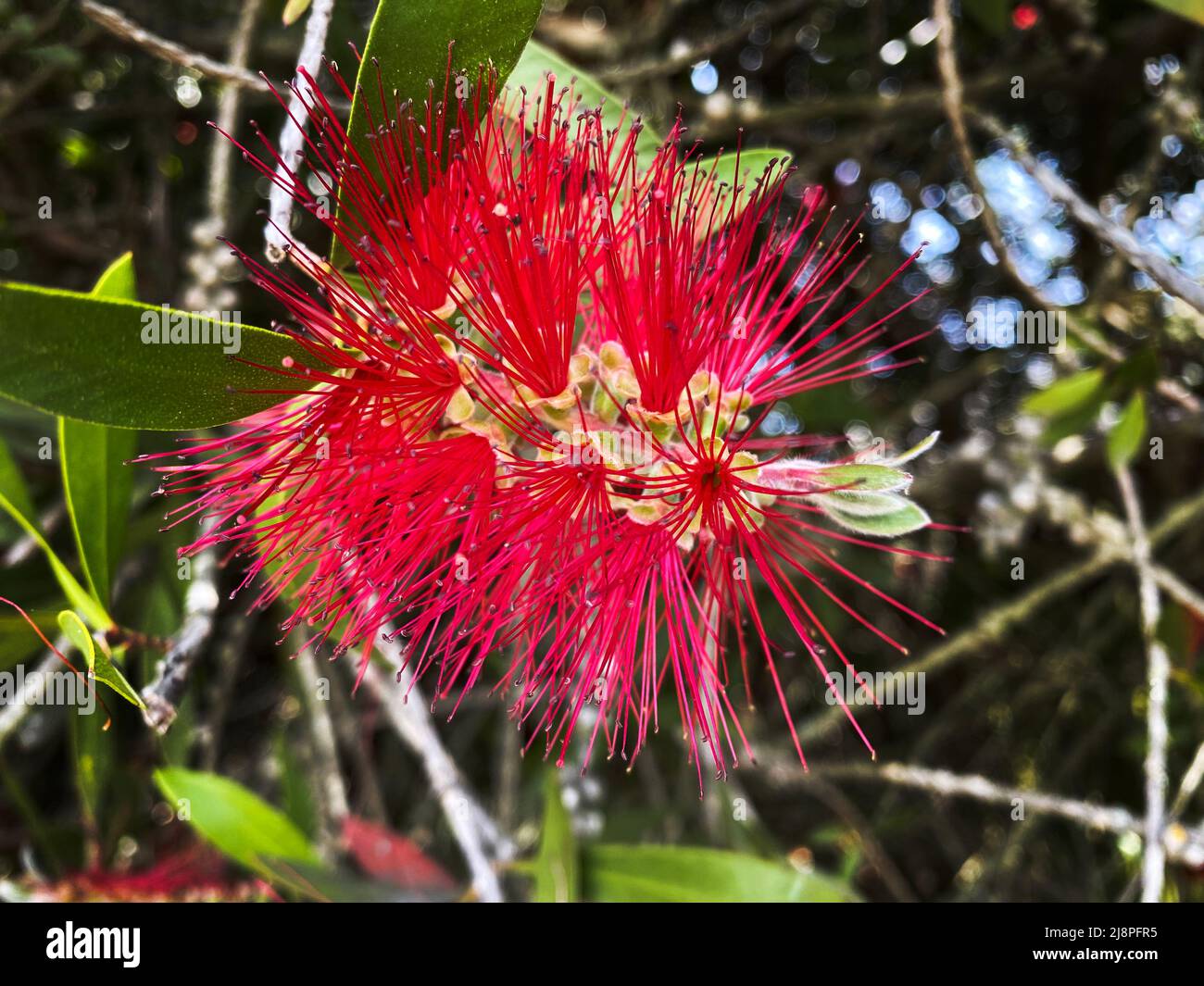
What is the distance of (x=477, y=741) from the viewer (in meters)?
2.59

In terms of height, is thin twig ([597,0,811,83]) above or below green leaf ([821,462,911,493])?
above

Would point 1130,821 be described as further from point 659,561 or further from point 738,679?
point 738,679

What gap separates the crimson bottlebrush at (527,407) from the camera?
941 millimetres

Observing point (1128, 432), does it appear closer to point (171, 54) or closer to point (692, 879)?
point (692, 879)

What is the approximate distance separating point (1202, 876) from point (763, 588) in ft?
3.38

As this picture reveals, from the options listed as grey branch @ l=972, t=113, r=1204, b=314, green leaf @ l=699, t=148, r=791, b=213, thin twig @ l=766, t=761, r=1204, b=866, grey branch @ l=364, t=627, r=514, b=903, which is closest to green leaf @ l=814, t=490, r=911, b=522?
green leaf @ l=699, t=148, r=791, b=213

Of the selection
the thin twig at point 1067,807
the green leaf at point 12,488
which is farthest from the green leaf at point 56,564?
the thin twig at point 1067,807

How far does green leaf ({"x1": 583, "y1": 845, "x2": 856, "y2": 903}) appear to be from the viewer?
1.28 meters

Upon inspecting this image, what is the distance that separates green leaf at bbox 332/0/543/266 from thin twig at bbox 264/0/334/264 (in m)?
0.07

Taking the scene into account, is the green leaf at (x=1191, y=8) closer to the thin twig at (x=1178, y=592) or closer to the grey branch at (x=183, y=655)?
the thin twig at (x=1178, y=592)

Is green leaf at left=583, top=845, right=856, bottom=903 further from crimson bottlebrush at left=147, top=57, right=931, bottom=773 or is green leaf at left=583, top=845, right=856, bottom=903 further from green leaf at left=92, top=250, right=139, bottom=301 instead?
green leaf at left=92, top=250, right=139, bottom=301

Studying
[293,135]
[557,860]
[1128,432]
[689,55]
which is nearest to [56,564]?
[293,135]
